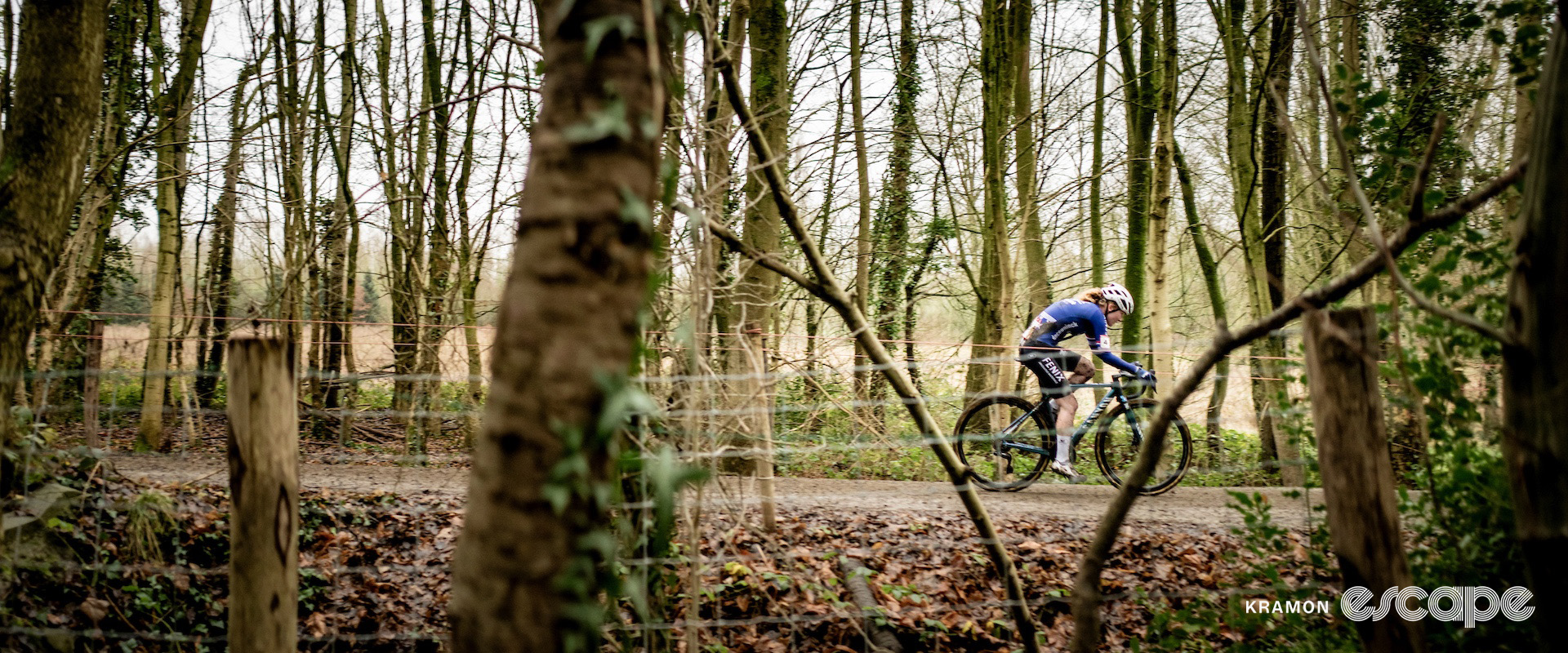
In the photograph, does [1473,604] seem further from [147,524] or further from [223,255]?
[223,255]

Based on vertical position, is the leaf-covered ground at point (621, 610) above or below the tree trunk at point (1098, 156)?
below

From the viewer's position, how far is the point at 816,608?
4.06m

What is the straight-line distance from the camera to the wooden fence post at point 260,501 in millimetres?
2350

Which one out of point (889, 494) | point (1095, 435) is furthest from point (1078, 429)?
point (889, 494)

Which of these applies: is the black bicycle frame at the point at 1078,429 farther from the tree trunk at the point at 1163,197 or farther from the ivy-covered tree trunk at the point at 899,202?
the ivy-covered tree trunk at the point at 899,202

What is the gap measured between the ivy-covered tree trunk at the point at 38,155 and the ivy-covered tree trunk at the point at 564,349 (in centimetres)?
332

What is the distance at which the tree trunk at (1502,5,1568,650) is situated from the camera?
5.33 feet

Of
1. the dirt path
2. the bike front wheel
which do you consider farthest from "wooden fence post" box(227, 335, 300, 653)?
the bike front wheel

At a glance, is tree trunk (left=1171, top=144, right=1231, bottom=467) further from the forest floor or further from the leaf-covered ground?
the leaf-covered ground

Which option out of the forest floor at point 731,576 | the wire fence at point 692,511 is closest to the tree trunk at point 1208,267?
the wire fence at point 692,511

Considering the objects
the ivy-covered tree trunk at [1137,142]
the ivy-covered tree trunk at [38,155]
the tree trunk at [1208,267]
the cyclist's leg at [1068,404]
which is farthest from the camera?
the ivy-covered tree trunk at [1137,142]

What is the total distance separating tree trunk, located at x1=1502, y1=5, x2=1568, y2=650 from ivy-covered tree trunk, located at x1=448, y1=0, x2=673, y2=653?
1.87m

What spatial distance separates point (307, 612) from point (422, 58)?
8.03 m

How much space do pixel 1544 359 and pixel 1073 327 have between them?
5.15 m
